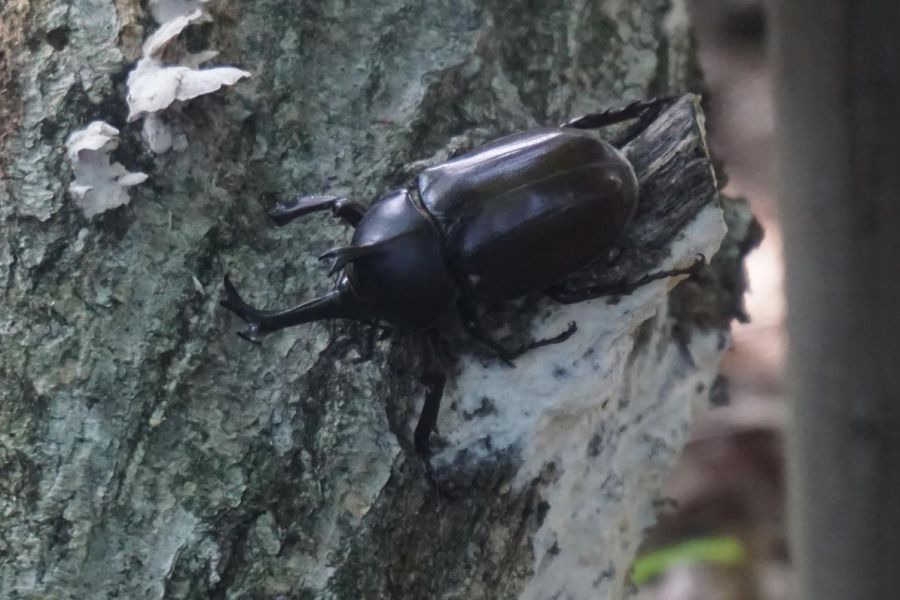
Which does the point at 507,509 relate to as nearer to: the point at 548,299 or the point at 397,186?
the point at 548,299

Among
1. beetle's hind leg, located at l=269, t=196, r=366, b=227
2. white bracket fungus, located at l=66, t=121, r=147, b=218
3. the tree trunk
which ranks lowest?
the tree trunk

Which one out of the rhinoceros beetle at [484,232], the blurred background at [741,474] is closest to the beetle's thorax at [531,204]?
the rhinoceros beetle at [484,232]

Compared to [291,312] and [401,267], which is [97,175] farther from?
[401,267]

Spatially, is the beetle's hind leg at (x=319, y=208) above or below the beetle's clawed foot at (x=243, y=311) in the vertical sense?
above

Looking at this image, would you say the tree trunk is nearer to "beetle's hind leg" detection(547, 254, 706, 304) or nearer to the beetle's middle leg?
"beetle's hind leg" detection(547, 254, 706, 304)

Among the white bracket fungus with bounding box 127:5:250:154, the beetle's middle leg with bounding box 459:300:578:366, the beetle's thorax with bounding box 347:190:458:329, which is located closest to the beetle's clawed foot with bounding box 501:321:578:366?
the beetle's middle leg with bounding box 459:300:578:366

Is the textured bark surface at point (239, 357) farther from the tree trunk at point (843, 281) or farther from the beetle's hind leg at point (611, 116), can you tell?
the tree trunk at point (843, 281)

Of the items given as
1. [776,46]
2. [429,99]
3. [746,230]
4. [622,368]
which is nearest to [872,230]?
[746,230]

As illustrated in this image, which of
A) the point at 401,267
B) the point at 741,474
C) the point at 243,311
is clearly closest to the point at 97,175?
the point at 243,311
